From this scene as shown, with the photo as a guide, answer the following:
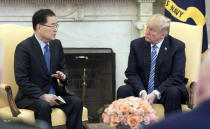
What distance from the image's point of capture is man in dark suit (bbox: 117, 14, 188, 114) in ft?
10.7

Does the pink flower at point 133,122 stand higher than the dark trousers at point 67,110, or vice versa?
the pink flower at point 133,122

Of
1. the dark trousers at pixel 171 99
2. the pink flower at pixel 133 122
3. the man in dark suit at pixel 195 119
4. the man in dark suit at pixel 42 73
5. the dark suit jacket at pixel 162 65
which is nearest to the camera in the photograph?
the man in dark suit at pixel 195 119

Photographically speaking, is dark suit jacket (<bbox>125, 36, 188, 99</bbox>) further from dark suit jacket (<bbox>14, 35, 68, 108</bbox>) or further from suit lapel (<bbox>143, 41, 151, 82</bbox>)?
dark suit jacket (<bbox>14, 35, 68, 108</bbox>)

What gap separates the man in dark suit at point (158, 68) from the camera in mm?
A: 3248

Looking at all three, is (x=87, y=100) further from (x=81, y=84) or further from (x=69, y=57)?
(x=69, y=57)

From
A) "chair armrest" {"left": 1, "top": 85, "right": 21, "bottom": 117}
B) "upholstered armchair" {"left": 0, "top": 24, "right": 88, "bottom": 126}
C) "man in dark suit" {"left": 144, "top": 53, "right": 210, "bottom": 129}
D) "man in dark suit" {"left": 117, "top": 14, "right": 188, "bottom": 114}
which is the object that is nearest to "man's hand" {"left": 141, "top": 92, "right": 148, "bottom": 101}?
"man in dark suit" {"left": 117, "top": 14, "right": 188, "bottom": 114}

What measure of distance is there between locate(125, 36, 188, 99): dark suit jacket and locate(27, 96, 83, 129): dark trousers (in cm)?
51

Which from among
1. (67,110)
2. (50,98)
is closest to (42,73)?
(50,98)

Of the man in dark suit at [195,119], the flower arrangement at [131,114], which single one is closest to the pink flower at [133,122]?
the flower arrangement at [131,114]

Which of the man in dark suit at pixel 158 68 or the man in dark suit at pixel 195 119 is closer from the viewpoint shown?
the man in dark suit at pixel 195 119

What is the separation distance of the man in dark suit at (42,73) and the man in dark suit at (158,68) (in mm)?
464

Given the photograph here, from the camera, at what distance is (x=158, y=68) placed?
3396 mm

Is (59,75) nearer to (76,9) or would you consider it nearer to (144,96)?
(144,96)

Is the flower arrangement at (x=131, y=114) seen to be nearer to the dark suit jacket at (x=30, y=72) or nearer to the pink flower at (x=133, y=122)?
the pink flower at (x=133, y=122)
